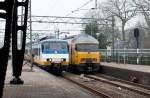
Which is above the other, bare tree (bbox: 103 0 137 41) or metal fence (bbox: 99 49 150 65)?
bare tree (bbox: 103 0 137 41)

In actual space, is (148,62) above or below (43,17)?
below

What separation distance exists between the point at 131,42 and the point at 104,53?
3616 centimetres

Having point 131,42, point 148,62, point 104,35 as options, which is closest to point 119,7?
point 104,35

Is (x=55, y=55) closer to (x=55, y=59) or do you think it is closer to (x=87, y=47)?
(x=55, y=59)

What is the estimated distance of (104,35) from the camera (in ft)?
249

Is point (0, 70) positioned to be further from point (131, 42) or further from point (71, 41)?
point (131, 42)

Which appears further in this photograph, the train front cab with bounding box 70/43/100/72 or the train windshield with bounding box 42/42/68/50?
the train front cab with bounding box 70/43/100/72

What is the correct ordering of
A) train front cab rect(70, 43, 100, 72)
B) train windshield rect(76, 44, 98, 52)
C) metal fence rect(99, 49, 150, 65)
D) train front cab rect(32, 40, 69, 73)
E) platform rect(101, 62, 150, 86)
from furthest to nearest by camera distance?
1. metal fence rect(99, 49, 150, 65)
2. train windshield rect(76, 44, 98, 52)
3. train front cab rect(70, 43, 100, 72)
4. train front cab rect(32, 40, 69, 73)
5. platform rect(101, 62, 150, 86)

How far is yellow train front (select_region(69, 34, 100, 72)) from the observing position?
3575cm

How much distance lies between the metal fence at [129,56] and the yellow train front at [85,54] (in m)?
3.82

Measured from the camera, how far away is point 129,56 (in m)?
41.0

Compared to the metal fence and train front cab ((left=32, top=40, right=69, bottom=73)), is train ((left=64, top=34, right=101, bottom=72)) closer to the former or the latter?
train front cab ((left=32, top=40, right=69, bottom=73))

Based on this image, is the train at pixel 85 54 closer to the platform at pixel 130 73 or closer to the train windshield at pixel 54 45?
the platform at pixel 130 73

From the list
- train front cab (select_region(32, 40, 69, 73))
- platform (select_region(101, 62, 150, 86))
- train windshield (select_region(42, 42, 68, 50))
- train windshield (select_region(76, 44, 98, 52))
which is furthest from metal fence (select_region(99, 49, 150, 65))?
train front cab (select_region(32, 40, 69, 73))
